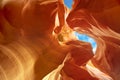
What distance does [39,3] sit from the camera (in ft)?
12.0

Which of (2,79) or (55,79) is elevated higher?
(2,79)

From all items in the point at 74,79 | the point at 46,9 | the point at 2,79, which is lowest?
the point at 74,79

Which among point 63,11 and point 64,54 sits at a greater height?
point 63,11

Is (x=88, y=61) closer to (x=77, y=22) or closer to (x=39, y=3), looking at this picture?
(x=77, y=22)

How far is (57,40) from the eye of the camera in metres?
3.61

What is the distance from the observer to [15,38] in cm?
360

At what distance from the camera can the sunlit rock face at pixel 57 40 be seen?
352 centimetres

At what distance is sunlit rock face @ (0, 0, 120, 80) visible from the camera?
352 cm

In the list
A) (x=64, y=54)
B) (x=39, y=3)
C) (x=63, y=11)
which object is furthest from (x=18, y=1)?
(x=64, y=54)

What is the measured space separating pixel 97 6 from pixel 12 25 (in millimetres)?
865

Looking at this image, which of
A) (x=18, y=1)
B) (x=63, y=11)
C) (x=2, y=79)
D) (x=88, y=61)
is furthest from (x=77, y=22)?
(x=2, y=79)

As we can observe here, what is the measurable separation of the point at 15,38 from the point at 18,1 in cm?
37

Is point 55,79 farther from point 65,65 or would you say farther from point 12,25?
point 12,25

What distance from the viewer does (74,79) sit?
350 centimetres
